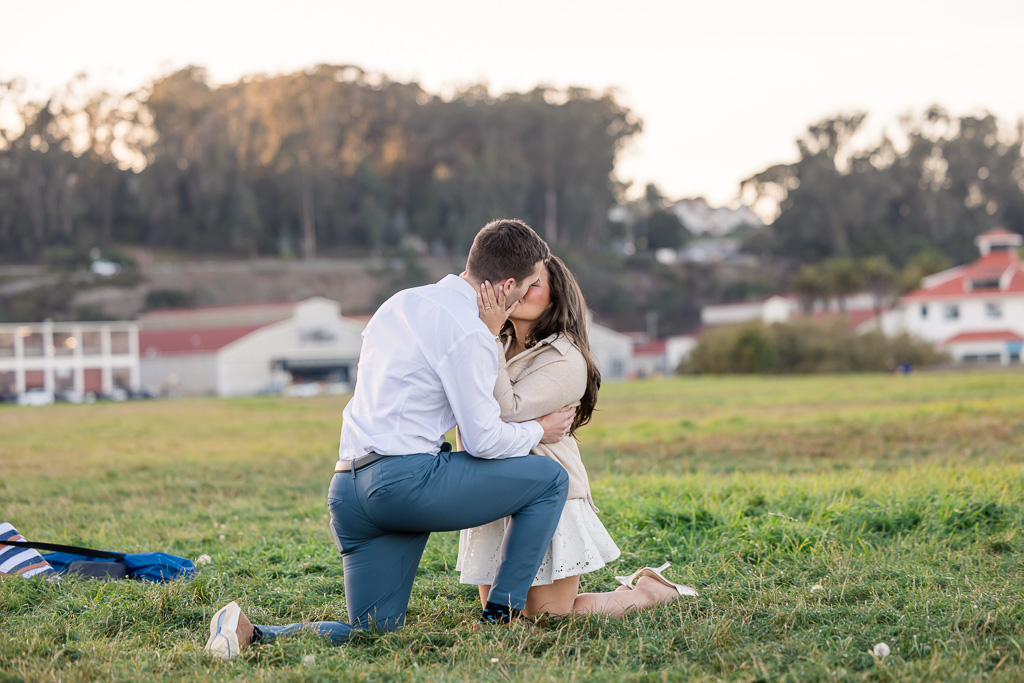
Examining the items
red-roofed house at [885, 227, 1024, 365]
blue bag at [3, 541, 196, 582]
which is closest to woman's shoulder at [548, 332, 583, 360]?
blue bag at [3, 541, 196, 582]

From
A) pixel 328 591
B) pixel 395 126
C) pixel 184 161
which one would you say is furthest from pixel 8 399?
pixel 328 591

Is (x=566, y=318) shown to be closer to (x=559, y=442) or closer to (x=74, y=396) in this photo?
(x=559, y=442)

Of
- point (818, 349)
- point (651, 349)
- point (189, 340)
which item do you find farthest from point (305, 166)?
point (818, 349)

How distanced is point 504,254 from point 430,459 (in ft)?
2.87

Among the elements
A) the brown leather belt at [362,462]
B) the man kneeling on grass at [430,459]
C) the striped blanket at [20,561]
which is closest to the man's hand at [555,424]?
the man kneeling on grass at [430,459]

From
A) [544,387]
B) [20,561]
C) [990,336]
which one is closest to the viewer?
[544,387]

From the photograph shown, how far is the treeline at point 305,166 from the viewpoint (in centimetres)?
8794

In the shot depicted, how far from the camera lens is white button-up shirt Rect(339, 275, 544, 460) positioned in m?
3.63

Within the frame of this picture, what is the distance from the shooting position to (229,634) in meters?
3.61

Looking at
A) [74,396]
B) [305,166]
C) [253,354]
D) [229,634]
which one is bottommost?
[74,396]

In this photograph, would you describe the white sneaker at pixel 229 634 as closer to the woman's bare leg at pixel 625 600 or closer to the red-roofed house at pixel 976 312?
the woman's bare leg at pixel 625 600

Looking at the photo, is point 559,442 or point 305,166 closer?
point 559,442

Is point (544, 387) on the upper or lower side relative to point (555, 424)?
upper

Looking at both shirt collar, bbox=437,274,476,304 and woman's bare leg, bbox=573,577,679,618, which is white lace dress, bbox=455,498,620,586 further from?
shirt collar, bbox=437,274,476,304
